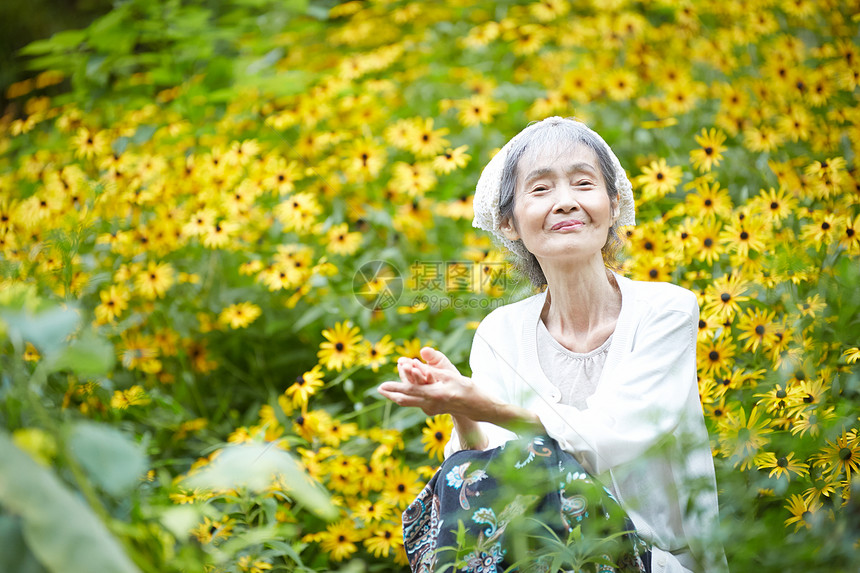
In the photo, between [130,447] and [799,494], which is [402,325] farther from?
[130,447]

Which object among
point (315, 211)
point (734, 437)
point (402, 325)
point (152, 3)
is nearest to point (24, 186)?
point (152, 3)

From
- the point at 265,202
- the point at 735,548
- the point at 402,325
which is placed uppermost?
the point at 735,548

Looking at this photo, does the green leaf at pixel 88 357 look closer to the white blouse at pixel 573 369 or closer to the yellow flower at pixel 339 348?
the white blouse at pixel 573 369

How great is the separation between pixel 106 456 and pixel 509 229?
3.49ft

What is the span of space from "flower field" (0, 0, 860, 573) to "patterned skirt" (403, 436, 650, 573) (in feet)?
0.62

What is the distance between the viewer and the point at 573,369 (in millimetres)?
1467

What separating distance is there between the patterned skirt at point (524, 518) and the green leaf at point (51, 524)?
0.54m

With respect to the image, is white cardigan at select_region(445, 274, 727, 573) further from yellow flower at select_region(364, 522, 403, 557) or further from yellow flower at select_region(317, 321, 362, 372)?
yellow flower at select_region(317, 321, 362, 372)

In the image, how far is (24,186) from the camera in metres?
3.18

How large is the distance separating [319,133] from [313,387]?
125 cm

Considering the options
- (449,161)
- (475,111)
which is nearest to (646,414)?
(449,161)

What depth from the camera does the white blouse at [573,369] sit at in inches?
56.7

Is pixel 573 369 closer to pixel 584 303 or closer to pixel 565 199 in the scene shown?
pixel 584 303

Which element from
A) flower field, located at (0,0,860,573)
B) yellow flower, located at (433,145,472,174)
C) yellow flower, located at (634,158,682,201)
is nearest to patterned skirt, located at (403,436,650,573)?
flower field, located at (0,0,860,573)
